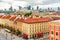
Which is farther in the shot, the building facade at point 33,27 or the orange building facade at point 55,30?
the building facade at point 33,27

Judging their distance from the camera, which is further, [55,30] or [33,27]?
[33,27]

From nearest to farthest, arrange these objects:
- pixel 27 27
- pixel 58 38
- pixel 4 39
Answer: pixel 58 38 → pixel 4 39 → pixel 27 27

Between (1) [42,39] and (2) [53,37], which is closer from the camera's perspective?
(2) [53,37]

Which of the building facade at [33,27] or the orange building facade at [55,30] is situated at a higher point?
the orange building facade at [55,30]

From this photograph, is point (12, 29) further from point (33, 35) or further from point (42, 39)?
point (42, 39)

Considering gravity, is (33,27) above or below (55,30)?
below

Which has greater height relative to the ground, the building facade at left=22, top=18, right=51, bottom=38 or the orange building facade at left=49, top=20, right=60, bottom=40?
the orange building facade at left=49, top=20, right=60, bottom=40

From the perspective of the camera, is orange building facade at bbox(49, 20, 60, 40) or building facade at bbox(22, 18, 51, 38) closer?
Answer: orange building facade at bbox(49, 20, 60, 40)

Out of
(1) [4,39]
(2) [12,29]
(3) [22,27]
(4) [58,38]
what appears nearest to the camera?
(4) [58,38]

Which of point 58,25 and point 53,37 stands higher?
point 58,25

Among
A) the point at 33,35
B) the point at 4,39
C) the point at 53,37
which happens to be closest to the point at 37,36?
the point at 33,35
